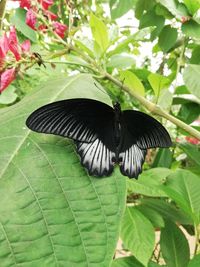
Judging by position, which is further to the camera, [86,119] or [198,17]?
[198,17]

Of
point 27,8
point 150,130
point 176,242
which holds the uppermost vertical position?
point 27,8

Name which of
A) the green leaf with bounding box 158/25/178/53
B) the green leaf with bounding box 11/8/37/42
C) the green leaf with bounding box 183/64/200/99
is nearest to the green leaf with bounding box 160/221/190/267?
the green leaf with bounding box 183/64/200/99

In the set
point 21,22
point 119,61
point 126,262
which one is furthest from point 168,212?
point 21,22

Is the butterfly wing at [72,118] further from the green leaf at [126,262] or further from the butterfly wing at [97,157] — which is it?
the green leaf at [126,262]

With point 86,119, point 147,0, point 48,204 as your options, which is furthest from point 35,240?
point 147,0

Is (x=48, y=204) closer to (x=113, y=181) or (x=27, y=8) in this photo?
(x=113, y=181)

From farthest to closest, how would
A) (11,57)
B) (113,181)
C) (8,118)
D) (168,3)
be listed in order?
(168,3) → (11,57) → (8,118) → (113,181)

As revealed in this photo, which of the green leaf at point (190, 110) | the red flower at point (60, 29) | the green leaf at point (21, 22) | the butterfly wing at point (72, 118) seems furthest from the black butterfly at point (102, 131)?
the green leaf at point (190, 110)
